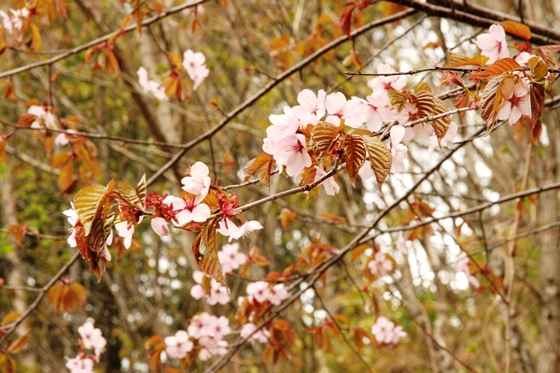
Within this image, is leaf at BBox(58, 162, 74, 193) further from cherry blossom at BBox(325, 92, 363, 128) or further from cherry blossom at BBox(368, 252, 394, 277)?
cherry blossom at BBox(325, 92, 363, 128)

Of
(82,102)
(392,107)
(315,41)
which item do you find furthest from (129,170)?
(392,107)

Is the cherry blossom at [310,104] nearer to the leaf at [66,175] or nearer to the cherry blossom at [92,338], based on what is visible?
the leaf at [66,175]

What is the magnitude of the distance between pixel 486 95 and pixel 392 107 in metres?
0.24

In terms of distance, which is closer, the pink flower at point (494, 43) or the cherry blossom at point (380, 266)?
the pink flower at point (494, 43)

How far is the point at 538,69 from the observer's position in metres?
0.71

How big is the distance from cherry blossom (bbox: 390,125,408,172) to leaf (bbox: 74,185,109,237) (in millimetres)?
420

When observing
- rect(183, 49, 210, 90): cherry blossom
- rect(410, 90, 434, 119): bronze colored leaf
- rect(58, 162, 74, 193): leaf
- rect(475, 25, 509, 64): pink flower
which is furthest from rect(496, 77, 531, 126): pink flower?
rect(58, 162, 74, 193): leaf

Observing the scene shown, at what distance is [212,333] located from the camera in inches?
72.6

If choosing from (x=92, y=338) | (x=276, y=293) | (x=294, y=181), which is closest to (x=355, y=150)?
(x=276, y=293)

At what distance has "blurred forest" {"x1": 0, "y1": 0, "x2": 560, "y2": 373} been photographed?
67.9 inches

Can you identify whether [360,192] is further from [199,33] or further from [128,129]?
[128,129]

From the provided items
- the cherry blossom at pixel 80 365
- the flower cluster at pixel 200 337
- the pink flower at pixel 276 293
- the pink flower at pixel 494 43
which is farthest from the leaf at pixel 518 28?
the cherry blossom at pixel 80 365

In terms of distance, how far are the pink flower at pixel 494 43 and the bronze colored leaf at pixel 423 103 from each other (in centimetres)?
28

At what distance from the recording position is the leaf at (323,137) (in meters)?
0.70
